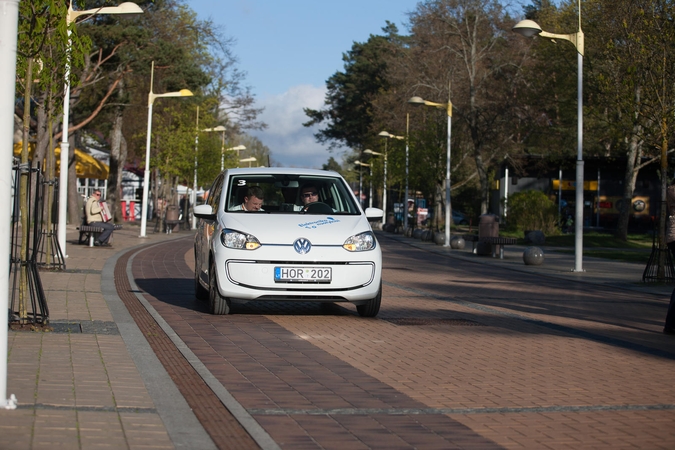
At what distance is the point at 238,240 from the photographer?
10.8m

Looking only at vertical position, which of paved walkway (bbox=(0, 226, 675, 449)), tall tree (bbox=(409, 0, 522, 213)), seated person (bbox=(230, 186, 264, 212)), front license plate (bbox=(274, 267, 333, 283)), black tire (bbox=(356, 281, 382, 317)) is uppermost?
tall tree (bbox=(409, 0, 522, 213))

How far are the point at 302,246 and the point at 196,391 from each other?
4082 mm

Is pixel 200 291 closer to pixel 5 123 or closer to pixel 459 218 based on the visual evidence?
→ pixel 5 123

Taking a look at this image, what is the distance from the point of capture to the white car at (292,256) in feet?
35.2

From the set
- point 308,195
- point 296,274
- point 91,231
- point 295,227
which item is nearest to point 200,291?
point 308,195

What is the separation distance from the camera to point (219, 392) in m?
6.76

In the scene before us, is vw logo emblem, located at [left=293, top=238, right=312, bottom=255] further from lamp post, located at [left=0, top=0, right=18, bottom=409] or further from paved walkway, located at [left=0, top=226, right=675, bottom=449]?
lamp post, located at [left=0, top=0, right=18, bottom=409]

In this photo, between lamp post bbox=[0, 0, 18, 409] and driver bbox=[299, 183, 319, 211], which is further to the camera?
driver bbox=[299, 183, 319, 211]

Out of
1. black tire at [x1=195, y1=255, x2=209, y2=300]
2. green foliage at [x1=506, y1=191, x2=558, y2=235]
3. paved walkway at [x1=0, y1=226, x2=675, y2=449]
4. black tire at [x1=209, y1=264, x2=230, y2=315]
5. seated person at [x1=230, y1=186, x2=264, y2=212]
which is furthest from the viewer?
green foliage at [x1=506, y1=191, x2=558, y2=235]

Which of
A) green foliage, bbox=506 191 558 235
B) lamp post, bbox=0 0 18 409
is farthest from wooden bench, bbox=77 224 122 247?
green foliage, bbox=506 191 558 235

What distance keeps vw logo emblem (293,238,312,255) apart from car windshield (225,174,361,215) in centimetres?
111

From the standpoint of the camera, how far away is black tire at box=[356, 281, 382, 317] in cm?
1141

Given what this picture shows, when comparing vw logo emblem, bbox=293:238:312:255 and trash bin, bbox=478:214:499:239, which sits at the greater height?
trash bin, bbox=478:214:499:239

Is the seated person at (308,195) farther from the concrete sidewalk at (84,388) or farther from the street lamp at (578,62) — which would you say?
the street lamp at (578,62)
